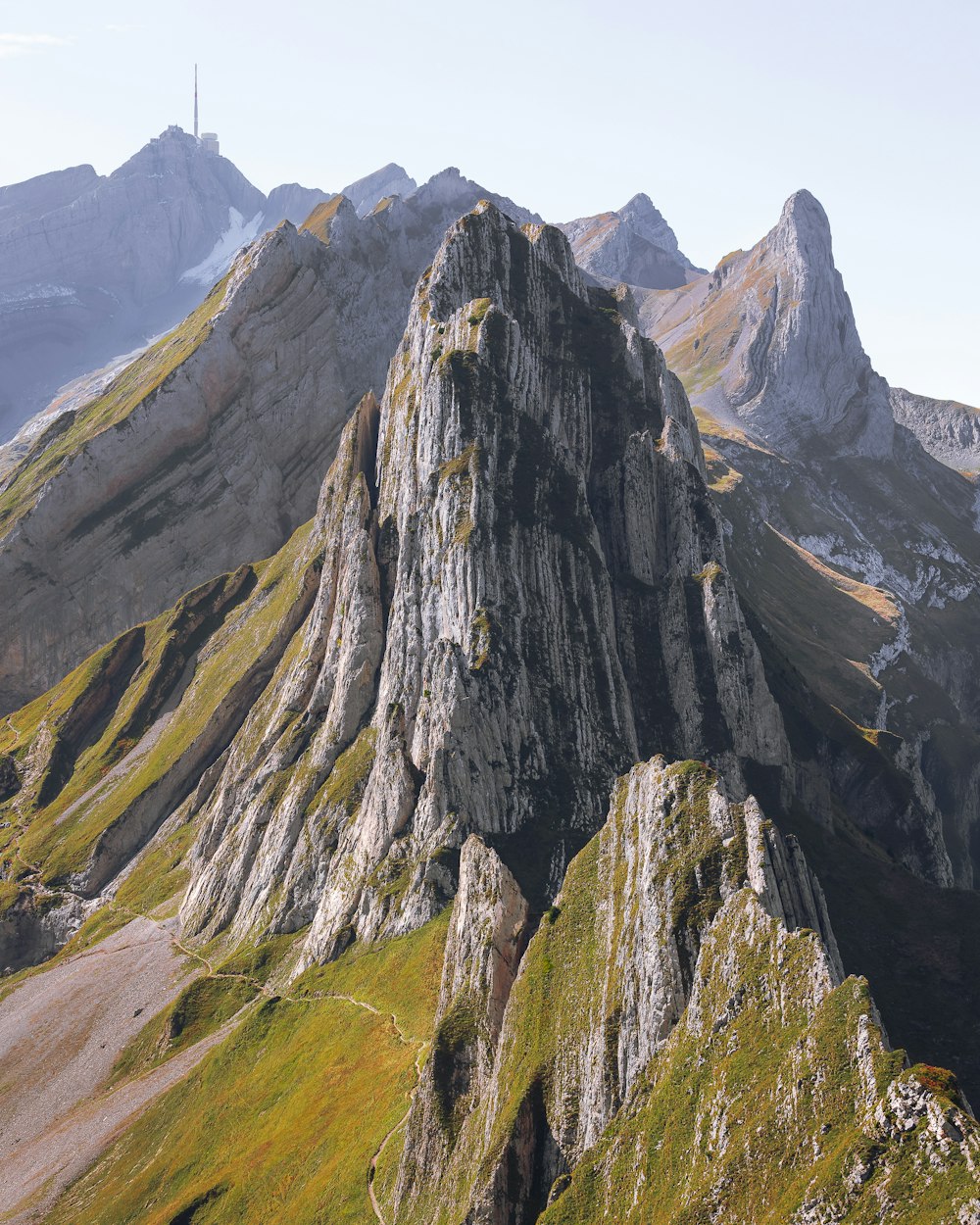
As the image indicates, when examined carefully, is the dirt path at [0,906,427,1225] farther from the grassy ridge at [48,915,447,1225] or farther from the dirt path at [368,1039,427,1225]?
the dirt path at [368,1039,427,1225]

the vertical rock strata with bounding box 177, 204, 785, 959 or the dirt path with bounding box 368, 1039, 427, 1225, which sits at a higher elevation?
the vertical rock strata with bounding box 177, 204, 785, 959

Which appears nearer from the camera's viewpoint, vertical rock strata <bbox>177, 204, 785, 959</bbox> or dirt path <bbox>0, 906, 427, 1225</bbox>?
dirt path <bbox>0, 906, 427, 1225</bbox>

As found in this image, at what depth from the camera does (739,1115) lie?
4238cm

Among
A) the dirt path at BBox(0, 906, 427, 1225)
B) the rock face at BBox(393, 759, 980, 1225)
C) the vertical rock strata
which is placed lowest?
the dirt path at BBox(0, 906, 427, 1225)

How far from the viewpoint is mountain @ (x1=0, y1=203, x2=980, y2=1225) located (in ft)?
151

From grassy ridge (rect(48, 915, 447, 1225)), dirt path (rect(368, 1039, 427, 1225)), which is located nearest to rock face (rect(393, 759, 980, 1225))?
dirt path (rect(368, 1039, 427, 1225))

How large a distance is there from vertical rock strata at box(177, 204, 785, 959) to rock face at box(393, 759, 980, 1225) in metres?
27.2

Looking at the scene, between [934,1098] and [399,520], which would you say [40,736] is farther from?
[934,1098]

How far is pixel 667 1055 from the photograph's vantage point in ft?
162

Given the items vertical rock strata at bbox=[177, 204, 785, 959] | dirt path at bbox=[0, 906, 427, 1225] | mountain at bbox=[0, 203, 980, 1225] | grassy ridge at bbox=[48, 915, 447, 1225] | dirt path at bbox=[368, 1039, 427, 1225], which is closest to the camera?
mountain at bbox=[0, 203, 980, 1225]

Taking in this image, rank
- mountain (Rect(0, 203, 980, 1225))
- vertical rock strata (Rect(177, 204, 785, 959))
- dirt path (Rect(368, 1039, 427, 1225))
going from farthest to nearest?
vertical rock strata (Rect(177, 204, 785, 959)), dirt path (Rect(368, 1039, 427, 1225)), mountain (Rect(0, 203, 980, 1225))

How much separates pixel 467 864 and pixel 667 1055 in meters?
31.6

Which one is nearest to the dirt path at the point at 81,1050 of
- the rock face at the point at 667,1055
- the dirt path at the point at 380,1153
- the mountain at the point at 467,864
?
the mountain at the point at 467,864

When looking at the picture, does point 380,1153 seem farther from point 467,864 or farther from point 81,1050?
point 81,1050
